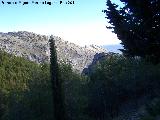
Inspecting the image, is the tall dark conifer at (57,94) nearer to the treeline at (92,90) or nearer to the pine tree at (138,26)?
the treeline at (92,90)

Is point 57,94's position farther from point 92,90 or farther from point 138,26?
point 138,26

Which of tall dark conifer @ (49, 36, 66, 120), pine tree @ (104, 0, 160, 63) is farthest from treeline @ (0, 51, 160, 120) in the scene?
pine tree @ (104, 0, 160, 63)

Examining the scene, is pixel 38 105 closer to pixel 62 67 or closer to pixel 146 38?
pixel 62 67

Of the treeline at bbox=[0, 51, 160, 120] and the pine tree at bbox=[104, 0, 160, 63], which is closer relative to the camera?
the pine tree at bbox=[104, 0, 160, 63]

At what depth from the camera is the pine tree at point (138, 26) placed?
29719 millimetres

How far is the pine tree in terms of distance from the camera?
29719mm

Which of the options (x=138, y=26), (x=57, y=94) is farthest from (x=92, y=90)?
(x=138, y=26)

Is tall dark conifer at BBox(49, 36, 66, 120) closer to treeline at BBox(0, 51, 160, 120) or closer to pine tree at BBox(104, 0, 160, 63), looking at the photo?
treeline at BBox(0, 51, 160, 120)

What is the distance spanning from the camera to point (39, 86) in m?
70.8

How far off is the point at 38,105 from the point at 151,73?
23433mm

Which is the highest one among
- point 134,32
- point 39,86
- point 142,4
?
point 142,4

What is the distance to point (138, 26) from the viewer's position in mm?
30625

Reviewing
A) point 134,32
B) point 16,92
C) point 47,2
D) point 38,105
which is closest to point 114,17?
point 134,32

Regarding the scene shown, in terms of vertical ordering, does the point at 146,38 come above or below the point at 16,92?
above
